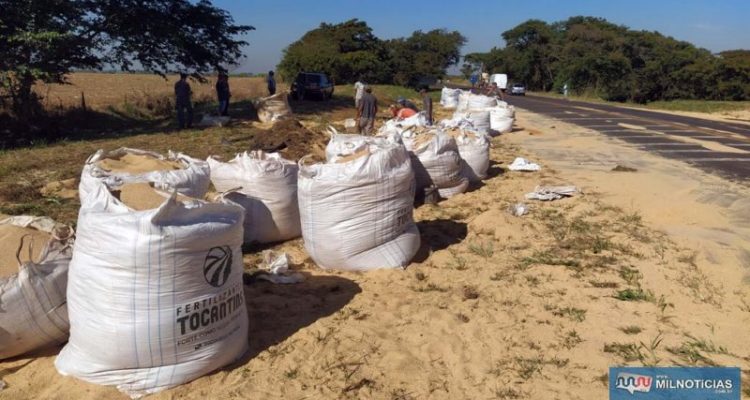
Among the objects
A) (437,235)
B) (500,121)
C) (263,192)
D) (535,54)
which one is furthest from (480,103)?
(535,54)

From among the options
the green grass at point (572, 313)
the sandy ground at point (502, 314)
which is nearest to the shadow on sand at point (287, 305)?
the sandy ground at point (502, 314)

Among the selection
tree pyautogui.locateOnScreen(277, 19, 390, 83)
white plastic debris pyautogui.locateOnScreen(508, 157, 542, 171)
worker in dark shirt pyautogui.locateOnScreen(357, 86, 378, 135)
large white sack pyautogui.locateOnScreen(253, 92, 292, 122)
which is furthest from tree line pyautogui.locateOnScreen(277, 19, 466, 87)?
white plastic debris pyautogui.locateOnScreen(508, 157, 542, 171)

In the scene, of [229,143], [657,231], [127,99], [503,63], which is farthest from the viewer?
[503,63]

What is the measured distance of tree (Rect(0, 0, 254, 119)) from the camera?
38.2 feet

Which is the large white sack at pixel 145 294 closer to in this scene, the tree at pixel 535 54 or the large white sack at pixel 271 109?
the large white sack at pixel 271 109

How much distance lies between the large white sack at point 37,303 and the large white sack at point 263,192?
1.82 m

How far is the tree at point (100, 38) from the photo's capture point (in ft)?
38.2

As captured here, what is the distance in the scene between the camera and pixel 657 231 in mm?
5176

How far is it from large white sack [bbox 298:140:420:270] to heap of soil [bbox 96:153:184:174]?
98cm

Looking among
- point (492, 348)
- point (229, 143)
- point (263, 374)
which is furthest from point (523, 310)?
point (229, 143)

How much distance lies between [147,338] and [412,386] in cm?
126

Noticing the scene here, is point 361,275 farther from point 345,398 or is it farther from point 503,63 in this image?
point 503,63

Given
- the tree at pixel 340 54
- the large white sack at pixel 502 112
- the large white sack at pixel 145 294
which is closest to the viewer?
the large white sack at pixel 145 294

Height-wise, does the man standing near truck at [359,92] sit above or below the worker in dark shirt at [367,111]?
above
